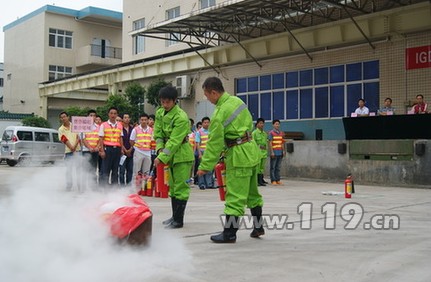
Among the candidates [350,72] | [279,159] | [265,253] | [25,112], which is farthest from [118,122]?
[25,112]

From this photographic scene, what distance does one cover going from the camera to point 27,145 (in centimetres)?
2406

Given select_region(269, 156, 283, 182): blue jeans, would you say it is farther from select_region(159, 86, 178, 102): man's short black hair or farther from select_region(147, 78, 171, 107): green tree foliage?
select_region(147, 78, 171, 107): green tree foliage

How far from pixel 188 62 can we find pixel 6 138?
31.6 feet

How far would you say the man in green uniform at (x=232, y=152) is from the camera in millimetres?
5316

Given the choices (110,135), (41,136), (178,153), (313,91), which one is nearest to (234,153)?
(178,153)

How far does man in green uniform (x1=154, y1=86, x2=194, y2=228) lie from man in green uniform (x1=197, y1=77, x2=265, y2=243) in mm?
779

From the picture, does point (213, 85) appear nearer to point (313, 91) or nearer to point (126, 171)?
point (126, 171)

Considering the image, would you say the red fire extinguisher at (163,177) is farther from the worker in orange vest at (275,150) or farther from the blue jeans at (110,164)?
the worker in orange vest at (275,150)

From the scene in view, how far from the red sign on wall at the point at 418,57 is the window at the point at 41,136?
16998 millimetres

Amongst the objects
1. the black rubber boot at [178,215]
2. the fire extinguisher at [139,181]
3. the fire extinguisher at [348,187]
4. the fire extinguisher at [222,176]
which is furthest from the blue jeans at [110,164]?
the fire extinguisher at [222,176]

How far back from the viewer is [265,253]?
500cm

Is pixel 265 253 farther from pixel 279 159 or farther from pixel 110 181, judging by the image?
pixel 279 159

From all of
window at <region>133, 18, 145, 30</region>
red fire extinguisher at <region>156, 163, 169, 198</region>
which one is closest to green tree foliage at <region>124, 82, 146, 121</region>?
window at <region>133, 18, 145, 30</region>

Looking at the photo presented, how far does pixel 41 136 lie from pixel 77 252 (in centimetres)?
2144
